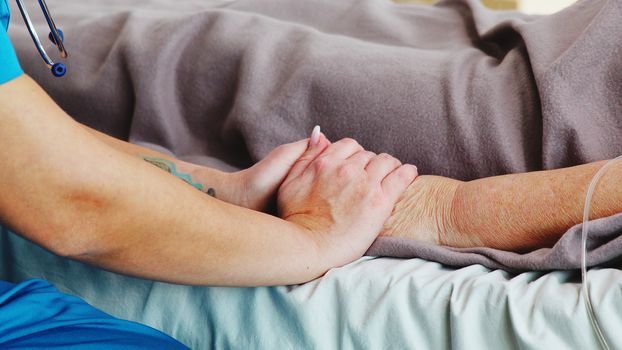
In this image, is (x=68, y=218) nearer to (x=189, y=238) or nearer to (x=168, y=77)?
(x=189, y=238)

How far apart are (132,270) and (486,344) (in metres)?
0.41

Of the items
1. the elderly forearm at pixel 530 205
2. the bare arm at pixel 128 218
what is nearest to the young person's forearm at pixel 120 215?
the bare arm at pixel 128 218

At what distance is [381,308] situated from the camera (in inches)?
34.2

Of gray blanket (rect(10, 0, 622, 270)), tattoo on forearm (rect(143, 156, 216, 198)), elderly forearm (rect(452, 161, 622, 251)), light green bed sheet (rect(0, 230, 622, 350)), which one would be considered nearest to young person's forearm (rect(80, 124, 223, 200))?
tattoo on forearm (rect(143, 156, 216, 198))

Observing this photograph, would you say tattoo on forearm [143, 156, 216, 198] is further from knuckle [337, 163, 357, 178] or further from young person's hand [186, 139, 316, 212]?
knuckle [337, 163, 357, 178]

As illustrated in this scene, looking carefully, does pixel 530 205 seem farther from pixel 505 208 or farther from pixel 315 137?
pixel 315 137

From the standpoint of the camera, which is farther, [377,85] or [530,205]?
[377,85]

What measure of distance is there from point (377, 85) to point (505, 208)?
0.33 m

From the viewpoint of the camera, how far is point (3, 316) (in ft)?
2.76

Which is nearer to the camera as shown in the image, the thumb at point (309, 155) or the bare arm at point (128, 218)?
the bare arm at point (128, 218)

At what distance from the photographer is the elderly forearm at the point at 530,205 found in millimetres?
897

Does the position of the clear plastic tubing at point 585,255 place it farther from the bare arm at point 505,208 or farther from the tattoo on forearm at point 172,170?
the tattoo on forearm at point 172,170

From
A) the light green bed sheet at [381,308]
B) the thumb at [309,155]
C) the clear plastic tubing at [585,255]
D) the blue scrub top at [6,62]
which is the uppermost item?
the blue scrub top at [6,62]

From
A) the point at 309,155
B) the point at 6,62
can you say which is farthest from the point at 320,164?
the point at 6,62
